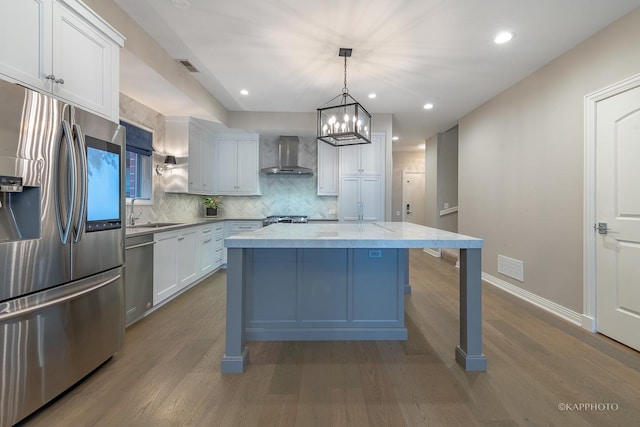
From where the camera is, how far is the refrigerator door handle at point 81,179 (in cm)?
160

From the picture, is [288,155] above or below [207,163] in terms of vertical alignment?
above

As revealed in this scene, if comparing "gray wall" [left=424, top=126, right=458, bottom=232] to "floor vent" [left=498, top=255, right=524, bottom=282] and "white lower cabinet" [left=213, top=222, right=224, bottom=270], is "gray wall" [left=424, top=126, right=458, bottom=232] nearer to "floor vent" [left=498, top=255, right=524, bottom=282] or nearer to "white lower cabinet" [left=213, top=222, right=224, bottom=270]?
"floor vent" [left=498, top=255, right=524, bottom=282]

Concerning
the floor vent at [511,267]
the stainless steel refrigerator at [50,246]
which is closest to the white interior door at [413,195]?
the floor vent at [511,267]

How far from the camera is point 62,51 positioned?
1709mm

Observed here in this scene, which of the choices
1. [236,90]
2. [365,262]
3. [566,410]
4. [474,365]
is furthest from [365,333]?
[236,90]

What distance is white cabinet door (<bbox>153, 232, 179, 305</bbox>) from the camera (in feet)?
9.55

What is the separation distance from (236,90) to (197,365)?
134 inches

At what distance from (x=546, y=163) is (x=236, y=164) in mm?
4583

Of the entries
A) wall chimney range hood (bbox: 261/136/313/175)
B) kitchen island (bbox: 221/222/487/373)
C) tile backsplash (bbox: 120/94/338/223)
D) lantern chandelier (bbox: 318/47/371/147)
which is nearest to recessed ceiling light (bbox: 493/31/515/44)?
lantern chandelier (bbox: 318/47/371/147)

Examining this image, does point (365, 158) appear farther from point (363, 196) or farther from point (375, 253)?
point (375, 253)

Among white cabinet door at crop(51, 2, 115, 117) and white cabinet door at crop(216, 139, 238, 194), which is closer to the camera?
white cabinet door at crop(51, 2, 115, 117)

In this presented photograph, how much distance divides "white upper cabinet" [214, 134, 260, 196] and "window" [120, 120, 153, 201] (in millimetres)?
1397

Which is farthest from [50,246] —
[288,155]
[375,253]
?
[288,155]

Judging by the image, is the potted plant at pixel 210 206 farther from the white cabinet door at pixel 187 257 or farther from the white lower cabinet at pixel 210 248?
the white cabinet door at pixel 187 257
